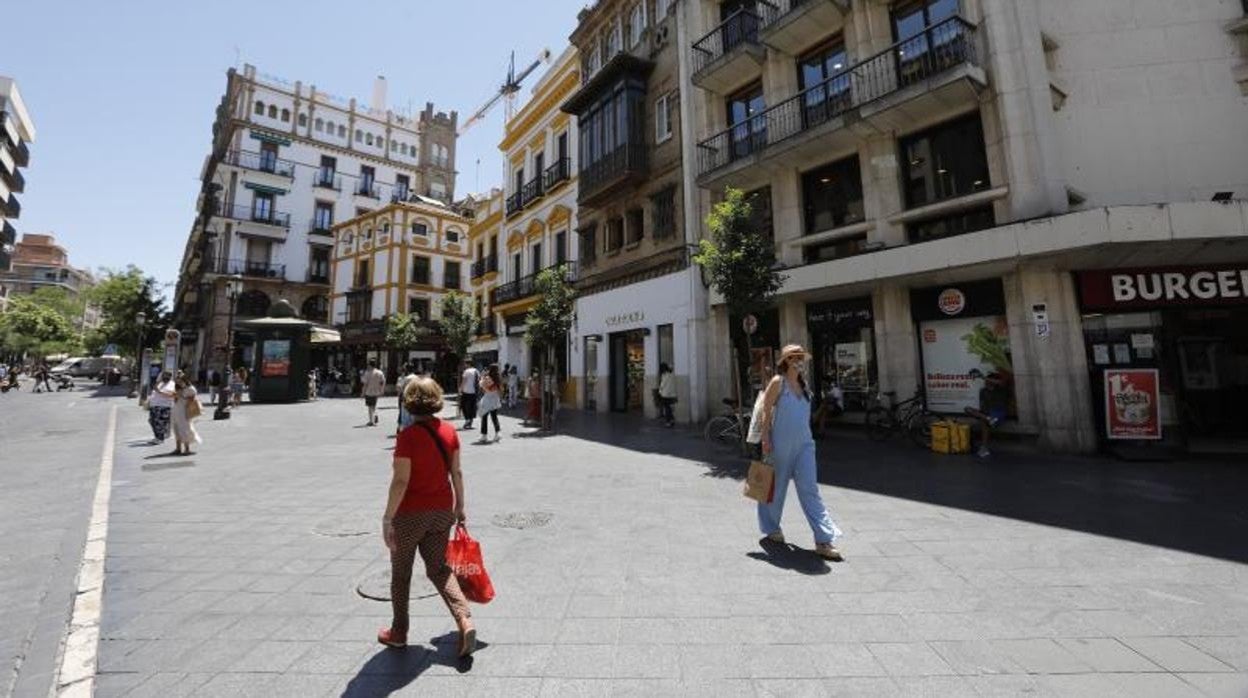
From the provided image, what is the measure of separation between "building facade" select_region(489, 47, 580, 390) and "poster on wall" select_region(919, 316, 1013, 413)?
46.4ft

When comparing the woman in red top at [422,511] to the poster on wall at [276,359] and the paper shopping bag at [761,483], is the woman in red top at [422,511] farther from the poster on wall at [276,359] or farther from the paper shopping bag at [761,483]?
the poster on wall at [276,359]

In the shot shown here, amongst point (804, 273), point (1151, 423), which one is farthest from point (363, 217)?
point (1151, 423)

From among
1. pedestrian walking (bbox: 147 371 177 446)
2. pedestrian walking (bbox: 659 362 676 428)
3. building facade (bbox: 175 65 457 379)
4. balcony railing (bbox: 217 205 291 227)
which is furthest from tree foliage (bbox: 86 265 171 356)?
pedestrian walking (bbox: 659 362 676 428)

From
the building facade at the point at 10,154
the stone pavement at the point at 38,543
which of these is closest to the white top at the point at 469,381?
the stone pavement at the point at 38,543

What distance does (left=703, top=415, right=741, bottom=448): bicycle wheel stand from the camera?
11461 mm

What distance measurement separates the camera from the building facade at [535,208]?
23250 mm

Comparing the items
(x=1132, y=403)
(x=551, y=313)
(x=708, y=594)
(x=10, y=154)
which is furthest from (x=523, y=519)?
(x=10, y=154)

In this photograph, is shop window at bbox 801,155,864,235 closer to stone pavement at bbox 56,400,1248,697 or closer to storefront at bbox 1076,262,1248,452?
storefront at bbox 1076,262,1248,452

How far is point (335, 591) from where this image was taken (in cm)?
393

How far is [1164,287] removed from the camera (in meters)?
9.80

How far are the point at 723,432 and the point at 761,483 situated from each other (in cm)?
686

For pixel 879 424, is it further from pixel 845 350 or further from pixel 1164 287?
pixel 1164 287

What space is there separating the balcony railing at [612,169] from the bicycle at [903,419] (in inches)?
440

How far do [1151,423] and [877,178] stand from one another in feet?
23.2
